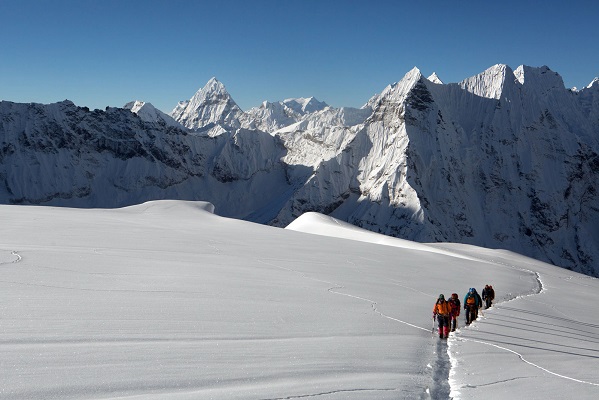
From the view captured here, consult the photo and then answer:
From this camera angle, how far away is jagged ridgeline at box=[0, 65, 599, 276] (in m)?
137

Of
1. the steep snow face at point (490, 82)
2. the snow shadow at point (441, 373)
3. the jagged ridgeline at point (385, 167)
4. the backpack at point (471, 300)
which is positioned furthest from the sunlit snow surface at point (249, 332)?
the steep snow face at point (490, 82)

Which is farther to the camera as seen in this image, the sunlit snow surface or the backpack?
the backpack

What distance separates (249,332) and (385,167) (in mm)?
138822

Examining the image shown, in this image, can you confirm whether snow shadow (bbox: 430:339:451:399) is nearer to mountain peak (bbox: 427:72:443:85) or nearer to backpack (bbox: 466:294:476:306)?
backpack (bbox: 466:294:476:306)

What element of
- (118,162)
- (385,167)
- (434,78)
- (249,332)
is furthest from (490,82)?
(249,332)

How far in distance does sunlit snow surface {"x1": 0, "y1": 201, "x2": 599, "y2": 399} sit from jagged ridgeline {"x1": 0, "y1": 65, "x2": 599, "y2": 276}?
4463 inches

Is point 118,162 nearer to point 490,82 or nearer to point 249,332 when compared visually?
point 490,82

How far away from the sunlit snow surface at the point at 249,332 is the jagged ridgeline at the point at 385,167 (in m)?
113

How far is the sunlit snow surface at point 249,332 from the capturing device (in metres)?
6.55

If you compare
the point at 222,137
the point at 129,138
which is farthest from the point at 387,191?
the point at 129,138

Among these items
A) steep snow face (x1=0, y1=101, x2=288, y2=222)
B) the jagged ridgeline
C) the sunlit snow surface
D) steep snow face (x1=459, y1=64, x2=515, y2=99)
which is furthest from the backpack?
steep snow face (x1=459, y1=64, x2=515, y2=99)

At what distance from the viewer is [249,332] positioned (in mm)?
8852

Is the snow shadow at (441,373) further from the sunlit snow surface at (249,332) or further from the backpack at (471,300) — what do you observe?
the backpack at (471,300)

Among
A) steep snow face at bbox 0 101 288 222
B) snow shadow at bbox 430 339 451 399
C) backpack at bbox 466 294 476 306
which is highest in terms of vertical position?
steep snow face at bbox 0 101 288 222
